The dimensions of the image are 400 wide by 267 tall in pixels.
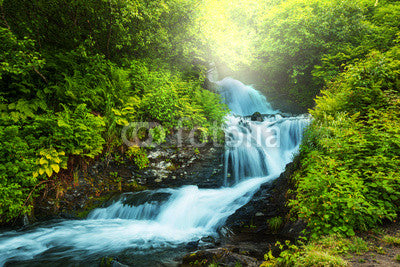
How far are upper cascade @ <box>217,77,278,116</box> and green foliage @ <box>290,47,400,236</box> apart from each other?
1042cm

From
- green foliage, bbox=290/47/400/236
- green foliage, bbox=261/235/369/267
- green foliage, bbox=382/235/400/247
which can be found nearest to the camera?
green foliage, bbox=261/235/369/267

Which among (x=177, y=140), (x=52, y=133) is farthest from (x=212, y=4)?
(x=52, y=133)

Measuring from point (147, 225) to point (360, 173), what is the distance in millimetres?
4718

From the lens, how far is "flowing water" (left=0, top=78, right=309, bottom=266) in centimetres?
349

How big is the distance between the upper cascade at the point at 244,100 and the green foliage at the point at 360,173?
10.4m

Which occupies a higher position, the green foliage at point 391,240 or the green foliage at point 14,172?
the green foliage at point 14,172

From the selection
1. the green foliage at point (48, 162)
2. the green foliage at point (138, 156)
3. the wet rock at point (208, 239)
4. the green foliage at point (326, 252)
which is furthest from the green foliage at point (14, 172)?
the green foliage at point (326, 252)

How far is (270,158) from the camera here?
320 inches

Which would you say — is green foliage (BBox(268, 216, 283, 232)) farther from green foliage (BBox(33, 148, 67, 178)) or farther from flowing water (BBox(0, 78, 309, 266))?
green foliage (BBox(33, 148, 67, 178))

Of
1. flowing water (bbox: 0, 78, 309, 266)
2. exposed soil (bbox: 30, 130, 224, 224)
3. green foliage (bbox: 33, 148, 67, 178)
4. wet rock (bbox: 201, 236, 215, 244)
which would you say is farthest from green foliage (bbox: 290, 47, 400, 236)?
green foliage (bbox: 33, 148, 67, 178)

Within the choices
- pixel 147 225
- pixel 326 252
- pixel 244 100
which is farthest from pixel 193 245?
pixel 244 100

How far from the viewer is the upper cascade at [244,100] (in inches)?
603

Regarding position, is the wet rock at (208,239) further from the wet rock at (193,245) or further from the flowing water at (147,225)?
the flowing water at (147,225)

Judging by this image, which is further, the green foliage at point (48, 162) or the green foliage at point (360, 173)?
the green foliage at point (48, 162)
